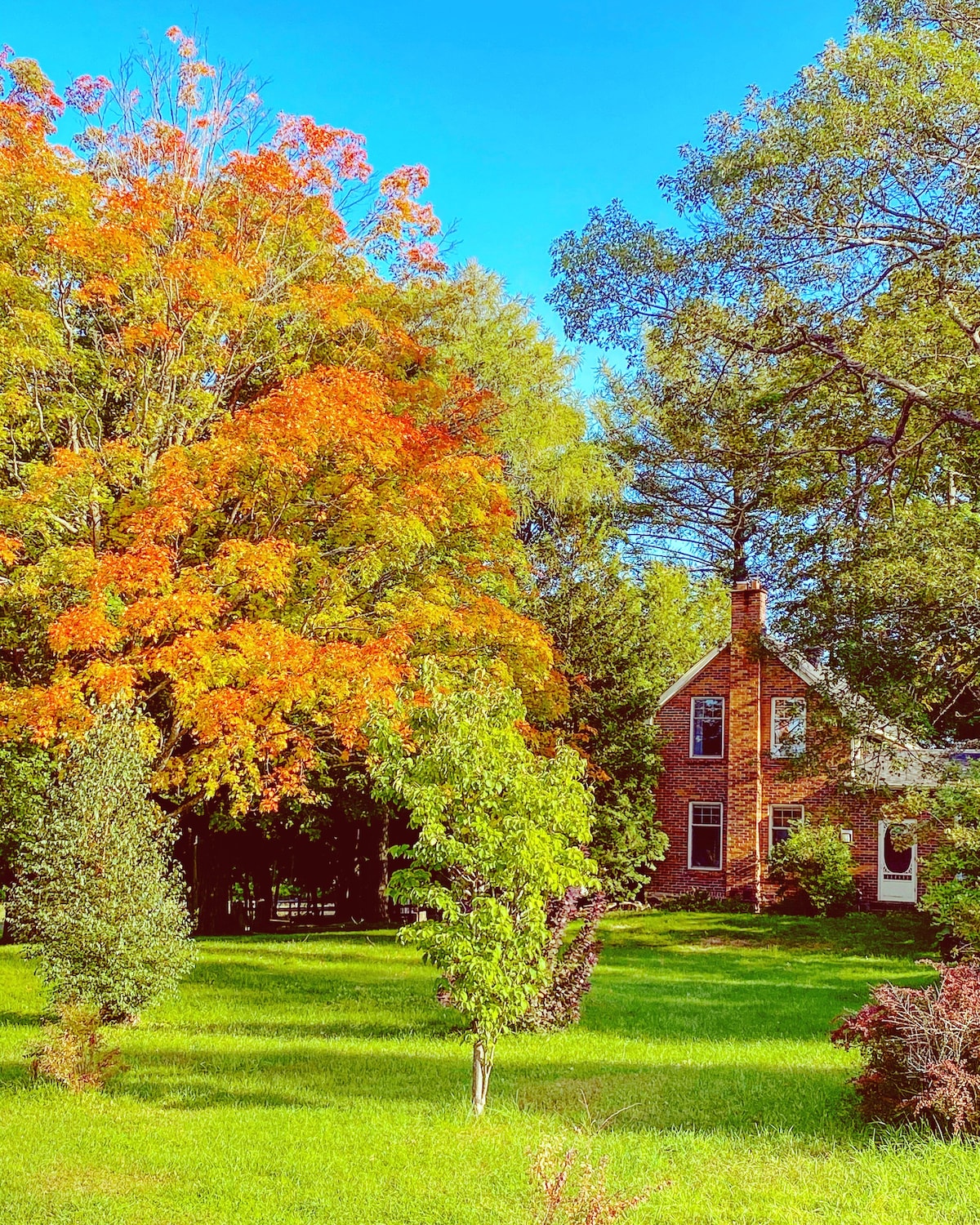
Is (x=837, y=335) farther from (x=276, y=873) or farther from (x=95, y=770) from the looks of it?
(x=276, y=873)

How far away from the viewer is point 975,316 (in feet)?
45.6

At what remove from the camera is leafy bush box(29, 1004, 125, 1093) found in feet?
31.3

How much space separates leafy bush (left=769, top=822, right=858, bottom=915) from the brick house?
1.56ft

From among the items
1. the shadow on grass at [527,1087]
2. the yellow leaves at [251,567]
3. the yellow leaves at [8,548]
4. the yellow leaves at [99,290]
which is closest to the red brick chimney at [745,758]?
the yellow leaves at [251,567]

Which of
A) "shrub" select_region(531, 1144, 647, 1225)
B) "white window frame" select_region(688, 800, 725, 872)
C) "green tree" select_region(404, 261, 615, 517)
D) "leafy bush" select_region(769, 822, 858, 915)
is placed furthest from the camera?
"white window frame" select_region(688, 800, 725, 872)

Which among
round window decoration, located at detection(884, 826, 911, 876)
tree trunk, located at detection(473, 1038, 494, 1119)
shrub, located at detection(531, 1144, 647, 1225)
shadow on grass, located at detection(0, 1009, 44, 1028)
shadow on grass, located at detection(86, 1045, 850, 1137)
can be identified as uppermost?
shrub, located at detection(531, 1144, 647, 1225)

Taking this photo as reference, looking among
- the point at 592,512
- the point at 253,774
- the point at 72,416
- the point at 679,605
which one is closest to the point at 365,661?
the point at 253,774

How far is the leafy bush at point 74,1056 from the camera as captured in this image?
9.53 meters

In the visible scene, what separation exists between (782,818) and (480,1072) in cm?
2110

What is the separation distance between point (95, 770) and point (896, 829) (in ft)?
35.0

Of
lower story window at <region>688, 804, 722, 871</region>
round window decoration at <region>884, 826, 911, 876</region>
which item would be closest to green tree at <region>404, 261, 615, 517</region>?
lower story window at <region>688, 804, 722, 871</region>

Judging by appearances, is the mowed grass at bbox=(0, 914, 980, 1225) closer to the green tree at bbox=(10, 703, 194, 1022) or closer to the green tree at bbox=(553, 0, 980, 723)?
the green tree at bbox=(10, 703, 194, 1022)

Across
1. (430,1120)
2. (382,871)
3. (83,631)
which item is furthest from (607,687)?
(430,1120)

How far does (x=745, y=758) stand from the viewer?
94.2 ft
